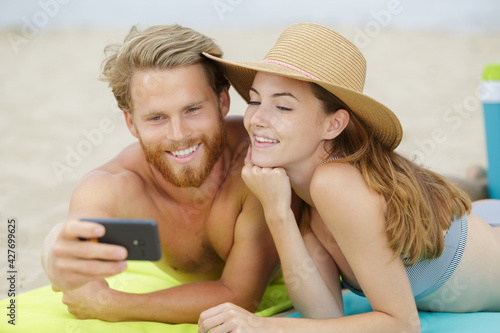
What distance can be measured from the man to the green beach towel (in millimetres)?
63

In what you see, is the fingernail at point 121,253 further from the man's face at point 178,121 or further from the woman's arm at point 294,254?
the man's face at point 178,121

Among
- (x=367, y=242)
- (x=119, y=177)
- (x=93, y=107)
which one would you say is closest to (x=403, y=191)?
(x=367, y=242)

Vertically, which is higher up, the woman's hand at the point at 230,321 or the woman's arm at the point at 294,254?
the woman's arm at the point at 294,254

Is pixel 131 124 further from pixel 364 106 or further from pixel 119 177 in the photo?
pixel 364 106

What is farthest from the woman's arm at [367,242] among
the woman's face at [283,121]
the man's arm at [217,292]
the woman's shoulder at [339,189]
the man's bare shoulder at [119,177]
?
the man's bare shoulder at [119,177]

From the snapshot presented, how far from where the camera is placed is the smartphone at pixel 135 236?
1926mm

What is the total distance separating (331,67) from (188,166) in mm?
837

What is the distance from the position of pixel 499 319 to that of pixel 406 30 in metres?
11.8

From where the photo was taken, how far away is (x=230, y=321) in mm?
2264

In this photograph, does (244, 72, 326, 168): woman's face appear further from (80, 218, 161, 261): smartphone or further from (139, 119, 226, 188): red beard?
(80, 218, 161, 261): smartphone

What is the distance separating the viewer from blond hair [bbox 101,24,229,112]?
274cm

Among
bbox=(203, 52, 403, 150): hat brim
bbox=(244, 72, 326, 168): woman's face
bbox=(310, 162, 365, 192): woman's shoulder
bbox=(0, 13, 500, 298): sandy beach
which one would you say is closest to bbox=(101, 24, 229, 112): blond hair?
bbox=(203, 52, 403, 150): hat brim

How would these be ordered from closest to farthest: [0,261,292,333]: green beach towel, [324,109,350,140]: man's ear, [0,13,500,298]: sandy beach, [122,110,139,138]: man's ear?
[324,109,350,140]: man's ear → [0,261,292,333]: green beach towel → [122,110,139,138]: man's ear → [0,13,500,298]: sandy beach

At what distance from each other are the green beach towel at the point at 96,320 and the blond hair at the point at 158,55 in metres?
1.03
